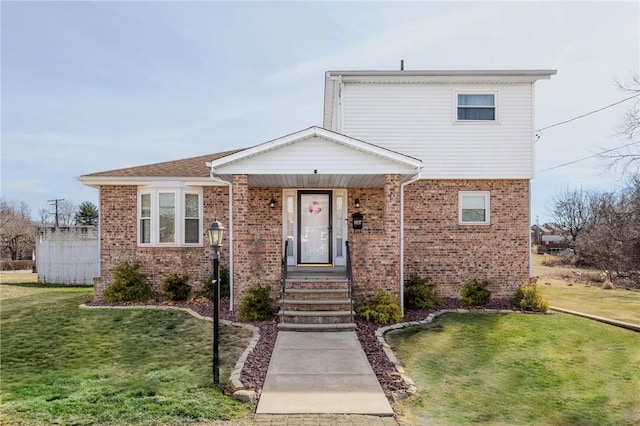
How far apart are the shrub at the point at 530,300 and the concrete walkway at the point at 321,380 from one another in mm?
5770

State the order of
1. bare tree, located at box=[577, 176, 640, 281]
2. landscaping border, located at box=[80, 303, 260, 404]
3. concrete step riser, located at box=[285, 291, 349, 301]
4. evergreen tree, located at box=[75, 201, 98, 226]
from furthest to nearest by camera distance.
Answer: evergreen tree, located at box=[75, 201, 98, 226]
bare tree, located at box=[577, 176, 640, 281]
concrete step riser, located at box=[285, 291, 349, 301]
landscaping border, located at box=[80, 303, 260, 404]

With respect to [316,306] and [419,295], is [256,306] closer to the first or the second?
[316,306]

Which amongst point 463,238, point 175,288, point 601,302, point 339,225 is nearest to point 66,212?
point 175,288

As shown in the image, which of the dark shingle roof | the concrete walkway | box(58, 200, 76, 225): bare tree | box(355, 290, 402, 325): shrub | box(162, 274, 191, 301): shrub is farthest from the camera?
box(58, 200, 76, 225): bare tree

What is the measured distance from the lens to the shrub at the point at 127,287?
457 inches

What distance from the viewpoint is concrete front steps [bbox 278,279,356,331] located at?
29.4 feet

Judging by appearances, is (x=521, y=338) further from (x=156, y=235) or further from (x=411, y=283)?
(x=156, y=235)

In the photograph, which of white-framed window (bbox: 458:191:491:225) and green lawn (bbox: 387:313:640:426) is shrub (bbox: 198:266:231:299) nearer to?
green lawn (bbox: 387:313:640:426)

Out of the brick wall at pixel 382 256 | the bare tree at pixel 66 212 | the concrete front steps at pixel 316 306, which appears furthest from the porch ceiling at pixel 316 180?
the bare tree at pixel 66 212

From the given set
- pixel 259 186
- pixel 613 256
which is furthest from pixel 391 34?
pixel 613 256

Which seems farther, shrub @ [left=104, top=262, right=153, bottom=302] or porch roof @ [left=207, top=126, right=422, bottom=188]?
shrub @ [left=104, top=262, right=153, bottom=302]

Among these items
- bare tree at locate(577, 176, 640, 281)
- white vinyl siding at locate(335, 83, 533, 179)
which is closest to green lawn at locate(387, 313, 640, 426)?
white vinyl siding at locate(335, 83, 533, 179)

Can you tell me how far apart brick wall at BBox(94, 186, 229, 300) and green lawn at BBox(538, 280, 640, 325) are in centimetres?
1034

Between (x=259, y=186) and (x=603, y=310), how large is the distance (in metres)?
10.8
